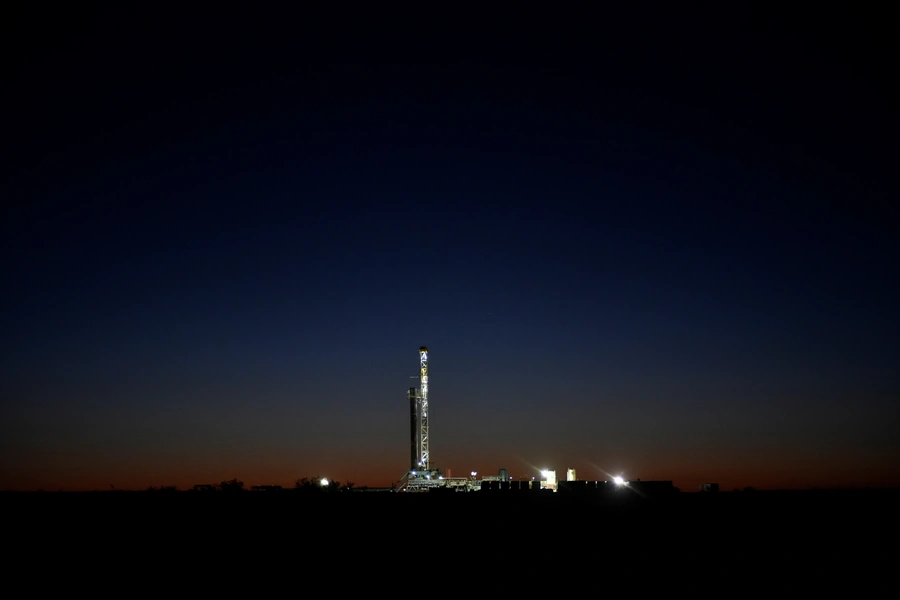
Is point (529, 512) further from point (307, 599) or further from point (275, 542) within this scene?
point (307, 599)

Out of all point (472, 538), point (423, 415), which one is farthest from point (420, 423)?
point (472, 538)

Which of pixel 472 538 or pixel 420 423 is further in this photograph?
pixel 420 423

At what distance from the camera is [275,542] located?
65.8ft

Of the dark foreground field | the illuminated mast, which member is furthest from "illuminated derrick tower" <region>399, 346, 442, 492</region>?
the dark foreground field

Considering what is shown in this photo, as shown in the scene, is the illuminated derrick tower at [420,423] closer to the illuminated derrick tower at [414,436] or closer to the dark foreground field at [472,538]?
the illuminated derrick tower at [414,436]

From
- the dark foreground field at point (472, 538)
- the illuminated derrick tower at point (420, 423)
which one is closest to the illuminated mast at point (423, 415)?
the illuminated derrick tower at point (420, 423)

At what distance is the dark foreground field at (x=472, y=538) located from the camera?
16.8 meters

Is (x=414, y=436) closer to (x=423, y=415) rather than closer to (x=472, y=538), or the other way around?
(x=423, y=415)

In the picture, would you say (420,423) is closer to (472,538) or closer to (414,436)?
(414,436)

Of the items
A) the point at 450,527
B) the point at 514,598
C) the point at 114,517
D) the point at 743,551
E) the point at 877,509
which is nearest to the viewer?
the point at 514,598

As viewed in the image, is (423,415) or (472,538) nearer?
(472,538)

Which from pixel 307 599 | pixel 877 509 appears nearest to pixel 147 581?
pixel 307 599

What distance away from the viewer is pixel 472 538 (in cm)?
2100

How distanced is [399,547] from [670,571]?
708 centimetres
